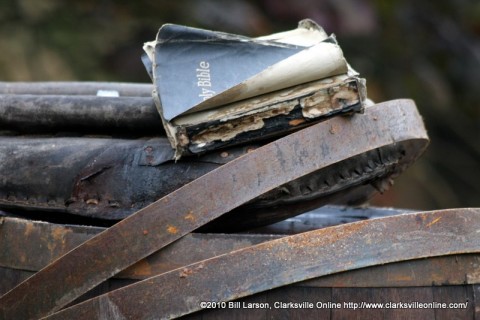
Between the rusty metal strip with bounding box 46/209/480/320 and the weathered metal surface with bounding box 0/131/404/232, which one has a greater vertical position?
the weathered metal surface with bounding box 0/131/404/232

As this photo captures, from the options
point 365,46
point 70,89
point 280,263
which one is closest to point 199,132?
point 280,263

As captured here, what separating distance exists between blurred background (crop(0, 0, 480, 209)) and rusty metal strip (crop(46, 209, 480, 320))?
3010mm

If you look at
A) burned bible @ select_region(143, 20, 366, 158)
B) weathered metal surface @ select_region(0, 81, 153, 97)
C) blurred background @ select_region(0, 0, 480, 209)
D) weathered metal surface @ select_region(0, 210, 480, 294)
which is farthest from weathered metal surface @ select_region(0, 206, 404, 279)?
blurred background @ select_region(0, 0, 480, 209)

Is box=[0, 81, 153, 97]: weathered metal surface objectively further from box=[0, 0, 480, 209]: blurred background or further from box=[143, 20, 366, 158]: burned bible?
box=[0, 0, 480, 209]: blurred background

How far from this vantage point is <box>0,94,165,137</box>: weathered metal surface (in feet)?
5.60

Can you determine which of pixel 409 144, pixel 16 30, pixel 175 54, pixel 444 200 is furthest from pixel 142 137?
pixel 444 200

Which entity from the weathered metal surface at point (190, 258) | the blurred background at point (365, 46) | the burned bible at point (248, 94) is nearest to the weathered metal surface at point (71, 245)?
the weathered metal surface at point (190, 258)

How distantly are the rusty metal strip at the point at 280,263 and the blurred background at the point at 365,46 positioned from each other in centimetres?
301

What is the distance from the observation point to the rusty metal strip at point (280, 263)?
1.47 metres

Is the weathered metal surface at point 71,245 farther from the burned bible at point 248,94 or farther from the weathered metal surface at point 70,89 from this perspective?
the weathered metal surface at point 70,89

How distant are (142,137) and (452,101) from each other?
461 centimetres

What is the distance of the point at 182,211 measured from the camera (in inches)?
59.2

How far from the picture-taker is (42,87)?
200cm

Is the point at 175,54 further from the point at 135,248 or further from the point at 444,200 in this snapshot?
the point at 444,200
